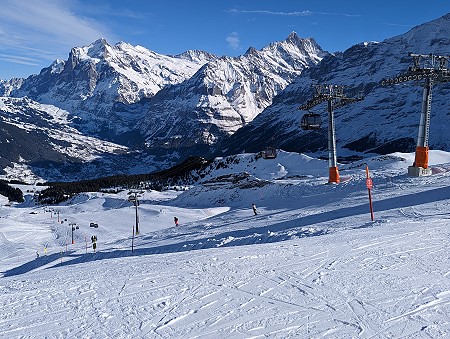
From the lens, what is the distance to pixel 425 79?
130ft

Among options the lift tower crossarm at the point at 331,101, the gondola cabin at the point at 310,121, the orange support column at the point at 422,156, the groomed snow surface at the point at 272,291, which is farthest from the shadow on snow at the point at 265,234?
the gondola cabin at the point at 310,121

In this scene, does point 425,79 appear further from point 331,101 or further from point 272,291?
point 272,291

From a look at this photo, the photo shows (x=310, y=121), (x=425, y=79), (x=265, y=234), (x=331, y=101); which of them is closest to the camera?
(x=265, y=234)

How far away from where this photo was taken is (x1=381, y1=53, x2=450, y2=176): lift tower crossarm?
39.0 m

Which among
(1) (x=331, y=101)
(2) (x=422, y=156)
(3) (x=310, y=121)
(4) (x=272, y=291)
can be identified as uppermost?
(1) (x=331, y=101)

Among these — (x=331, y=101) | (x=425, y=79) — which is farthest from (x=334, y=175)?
(x=425, y=79)

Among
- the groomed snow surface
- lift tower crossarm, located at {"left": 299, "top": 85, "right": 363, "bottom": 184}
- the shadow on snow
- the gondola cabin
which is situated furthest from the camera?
the gondola cabin

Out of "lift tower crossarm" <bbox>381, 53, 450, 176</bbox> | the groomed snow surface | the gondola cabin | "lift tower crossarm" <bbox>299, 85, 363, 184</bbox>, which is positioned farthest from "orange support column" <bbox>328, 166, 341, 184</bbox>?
the groomed snow surface

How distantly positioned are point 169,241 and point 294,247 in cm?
1482

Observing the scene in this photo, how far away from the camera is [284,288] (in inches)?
460

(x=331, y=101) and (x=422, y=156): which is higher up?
(x=331, y=101)

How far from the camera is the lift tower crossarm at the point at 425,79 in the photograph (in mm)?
39031

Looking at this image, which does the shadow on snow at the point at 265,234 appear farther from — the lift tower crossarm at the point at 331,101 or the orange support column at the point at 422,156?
the lift tower crossarm at the point at 331,101

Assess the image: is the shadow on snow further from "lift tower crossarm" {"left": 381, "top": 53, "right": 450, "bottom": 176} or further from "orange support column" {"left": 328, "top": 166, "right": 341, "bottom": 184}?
"orange support column" {"left": 328, "top": 166, "right": 341, "bottom": 184}
